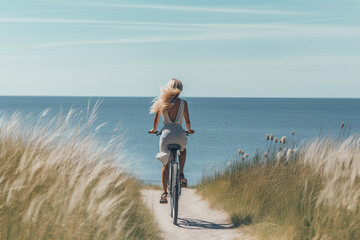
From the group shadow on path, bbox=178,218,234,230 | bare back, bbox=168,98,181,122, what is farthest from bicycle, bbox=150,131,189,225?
bare back, bbox=168,98,181,122

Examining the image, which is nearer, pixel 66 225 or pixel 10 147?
pixel 66 225

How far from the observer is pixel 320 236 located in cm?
480

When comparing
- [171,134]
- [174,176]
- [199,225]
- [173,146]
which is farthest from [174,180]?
[199,225]

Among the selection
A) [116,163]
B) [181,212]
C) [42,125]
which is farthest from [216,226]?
[42,125]

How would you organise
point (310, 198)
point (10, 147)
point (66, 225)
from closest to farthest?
point (66, 225) < point (310, 198) < point (10, 147)

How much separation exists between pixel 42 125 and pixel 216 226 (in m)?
3.46

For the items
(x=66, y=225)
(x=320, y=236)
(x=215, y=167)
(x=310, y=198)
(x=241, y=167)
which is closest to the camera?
(x=66, y=225)

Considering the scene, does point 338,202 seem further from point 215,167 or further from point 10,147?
point 215,167

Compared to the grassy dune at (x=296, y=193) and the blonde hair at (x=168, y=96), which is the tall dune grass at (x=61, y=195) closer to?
the blonde hair at (x=168, y=96)

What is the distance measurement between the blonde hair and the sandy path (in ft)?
5.19

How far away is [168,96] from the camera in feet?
24.0

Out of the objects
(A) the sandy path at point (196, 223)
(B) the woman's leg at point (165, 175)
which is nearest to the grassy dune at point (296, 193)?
(A) the sandy path at point (196, 223)

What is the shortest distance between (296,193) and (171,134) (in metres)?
2.27

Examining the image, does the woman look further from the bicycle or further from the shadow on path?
the shadow on path
